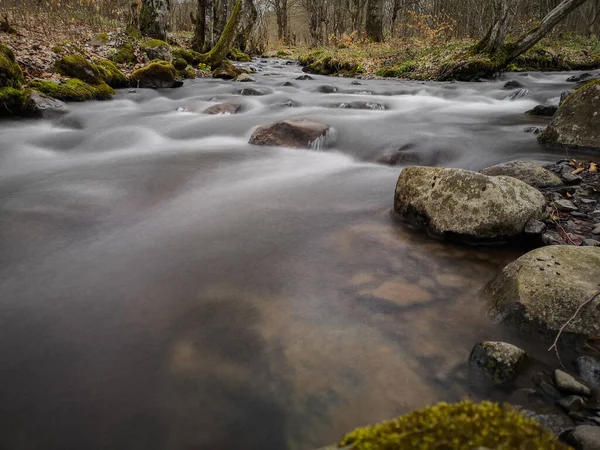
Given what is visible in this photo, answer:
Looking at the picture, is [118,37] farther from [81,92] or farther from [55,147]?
[55,147]

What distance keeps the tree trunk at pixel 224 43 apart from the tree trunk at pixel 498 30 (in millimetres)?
8534

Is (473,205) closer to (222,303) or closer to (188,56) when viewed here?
(222,303)

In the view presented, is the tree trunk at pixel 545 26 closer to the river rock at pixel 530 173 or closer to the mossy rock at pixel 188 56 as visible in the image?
the river rock at pixel 530 173

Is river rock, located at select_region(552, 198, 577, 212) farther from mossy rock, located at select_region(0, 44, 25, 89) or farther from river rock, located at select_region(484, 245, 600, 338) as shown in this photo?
mossy rock, located at select_region(0, 44, 25, 89)

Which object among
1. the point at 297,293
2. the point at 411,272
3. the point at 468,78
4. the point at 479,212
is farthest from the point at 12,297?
the point at 468,78

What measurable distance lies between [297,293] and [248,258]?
57cm

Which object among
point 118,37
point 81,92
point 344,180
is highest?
point 118,37

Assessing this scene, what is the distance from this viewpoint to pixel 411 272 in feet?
8.16

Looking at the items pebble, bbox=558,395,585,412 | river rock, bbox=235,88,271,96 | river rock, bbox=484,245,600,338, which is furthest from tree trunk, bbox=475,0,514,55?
pebble, bbox=558,395,585,412

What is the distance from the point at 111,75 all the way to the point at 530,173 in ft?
31.8

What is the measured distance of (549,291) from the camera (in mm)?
1928

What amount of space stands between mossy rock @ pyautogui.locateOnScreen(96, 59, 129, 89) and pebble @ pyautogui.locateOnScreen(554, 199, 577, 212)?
32.2ft

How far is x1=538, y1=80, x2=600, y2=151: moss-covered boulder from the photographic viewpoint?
4.34 meters

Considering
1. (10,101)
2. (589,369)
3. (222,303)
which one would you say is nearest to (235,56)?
(10,101)
